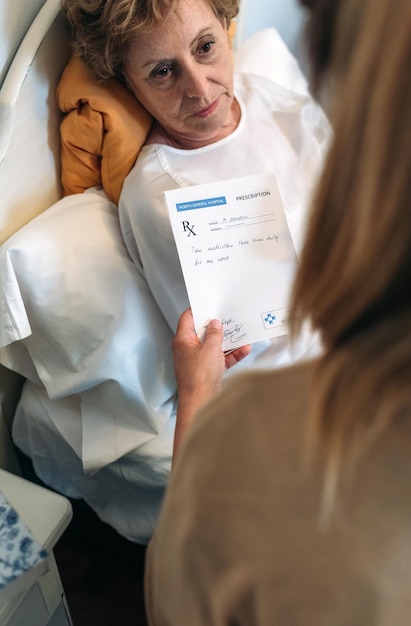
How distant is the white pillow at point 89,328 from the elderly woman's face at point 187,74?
23 centimetres

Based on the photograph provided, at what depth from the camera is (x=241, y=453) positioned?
372mm

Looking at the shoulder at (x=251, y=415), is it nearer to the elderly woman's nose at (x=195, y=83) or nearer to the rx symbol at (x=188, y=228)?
the rx symbol at (x=188, y=228)

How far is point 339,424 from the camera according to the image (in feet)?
1.13

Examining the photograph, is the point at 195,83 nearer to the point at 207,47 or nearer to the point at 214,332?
the point at 207,47

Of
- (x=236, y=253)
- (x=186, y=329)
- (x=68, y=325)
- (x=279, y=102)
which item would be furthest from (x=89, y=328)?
(x=279, y=102)

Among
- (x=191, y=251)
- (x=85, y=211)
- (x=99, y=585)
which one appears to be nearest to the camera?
(x=191, y=251)

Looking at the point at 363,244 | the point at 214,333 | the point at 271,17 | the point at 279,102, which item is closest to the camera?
the point at 363,244

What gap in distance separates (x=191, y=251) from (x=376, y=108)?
26.4 inches

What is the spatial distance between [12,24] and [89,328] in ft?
1.78

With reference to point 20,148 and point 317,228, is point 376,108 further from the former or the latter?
point 20,148

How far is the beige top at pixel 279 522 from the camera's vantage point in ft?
1.11

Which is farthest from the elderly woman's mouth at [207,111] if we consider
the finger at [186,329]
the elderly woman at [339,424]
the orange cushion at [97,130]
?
the elderly woman at [339,424]

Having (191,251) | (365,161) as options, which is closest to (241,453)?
(365,161)

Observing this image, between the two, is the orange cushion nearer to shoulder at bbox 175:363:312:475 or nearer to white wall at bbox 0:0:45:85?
white wall at bbox 0:0:45:85
